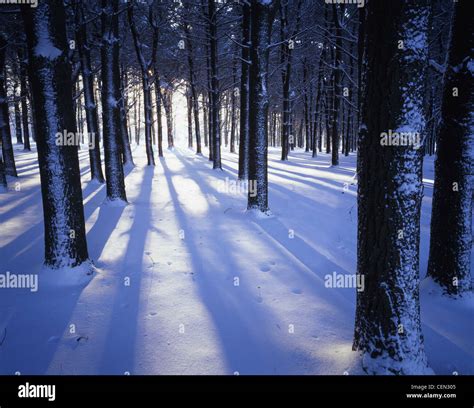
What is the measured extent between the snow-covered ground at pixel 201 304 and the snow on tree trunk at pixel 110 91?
69.3 inches

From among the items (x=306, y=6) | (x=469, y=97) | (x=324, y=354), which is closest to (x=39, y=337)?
(x=324, y=354)

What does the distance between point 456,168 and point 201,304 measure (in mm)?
3794

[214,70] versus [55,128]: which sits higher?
[214,70]

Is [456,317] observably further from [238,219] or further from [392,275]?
[238,219]

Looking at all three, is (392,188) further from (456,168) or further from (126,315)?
(126,315)

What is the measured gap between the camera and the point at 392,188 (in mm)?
2494

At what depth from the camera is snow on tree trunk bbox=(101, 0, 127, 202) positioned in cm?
837

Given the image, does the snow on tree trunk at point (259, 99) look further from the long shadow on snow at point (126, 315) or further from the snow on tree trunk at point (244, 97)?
the long shadow on snow at point (126, 315)

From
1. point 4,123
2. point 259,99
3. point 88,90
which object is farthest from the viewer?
point 4,123

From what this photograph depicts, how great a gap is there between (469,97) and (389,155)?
233 cm

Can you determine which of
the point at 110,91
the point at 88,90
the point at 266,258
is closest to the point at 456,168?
the point at 266,258

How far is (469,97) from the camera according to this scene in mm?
3783

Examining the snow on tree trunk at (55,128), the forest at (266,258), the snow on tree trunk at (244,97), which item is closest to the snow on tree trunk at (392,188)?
the forest at (266,258)

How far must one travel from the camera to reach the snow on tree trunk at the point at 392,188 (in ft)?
7.75
